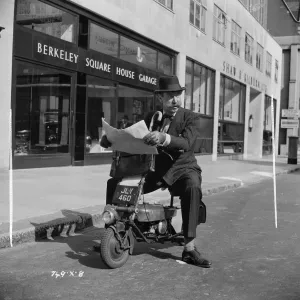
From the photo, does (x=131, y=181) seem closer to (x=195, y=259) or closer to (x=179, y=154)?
(x=179, y=154)

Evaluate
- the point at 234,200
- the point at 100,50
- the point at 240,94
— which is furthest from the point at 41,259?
the point at 240,94

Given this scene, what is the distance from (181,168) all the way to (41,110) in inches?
335

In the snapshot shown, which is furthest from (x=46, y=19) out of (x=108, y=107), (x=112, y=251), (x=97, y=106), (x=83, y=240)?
(x=112, y=251)

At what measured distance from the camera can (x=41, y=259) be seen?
481 centimetres

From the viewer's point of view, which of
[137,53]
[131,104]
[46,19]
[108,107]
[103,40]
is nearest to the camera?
[46,19]

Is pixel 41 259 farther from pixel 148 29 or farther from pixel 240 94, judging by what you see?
pixel 240 94

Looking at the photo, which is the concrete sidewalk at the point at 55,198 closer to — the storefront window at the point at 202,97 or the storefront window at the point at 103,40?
the storefront window at the point at 103,40

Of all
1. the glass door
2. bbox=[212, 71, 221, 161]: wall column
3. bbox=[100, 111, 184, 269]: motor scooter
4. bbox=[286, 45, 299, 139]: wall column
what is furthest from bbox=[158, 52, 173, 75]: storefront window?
bbox=[286, 45, 299, 139]: wall column

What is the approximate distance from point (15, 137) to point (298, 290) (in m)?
8.97

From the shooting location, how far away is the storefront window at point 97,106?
14.2m

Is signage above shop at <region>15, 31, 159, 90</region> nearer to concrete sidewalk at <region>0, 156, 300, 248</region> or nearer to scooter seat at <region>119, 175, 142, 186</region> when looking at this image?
concrete sidewalk at <region>0, 156, 300, 248</region>

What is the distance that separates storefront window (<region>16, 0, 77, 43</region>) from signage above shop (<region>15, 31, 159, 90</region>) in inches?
11.7

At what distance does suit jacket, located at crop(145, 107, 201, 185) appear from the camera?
4.58m

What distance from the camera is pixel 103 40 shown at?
1470 centimetres
